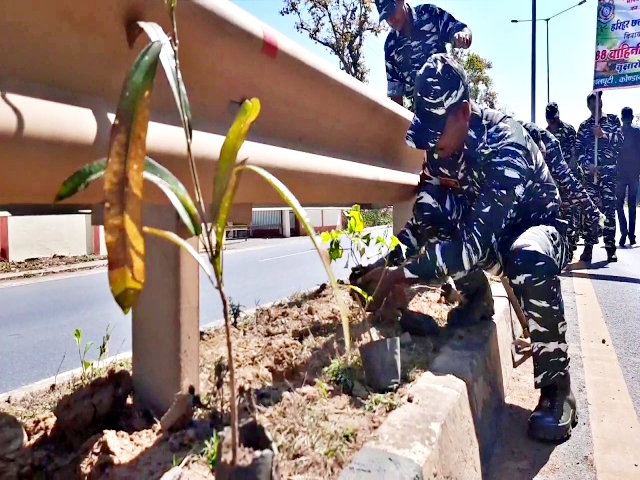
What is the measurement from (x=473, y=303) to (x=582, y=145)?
7522 millimetres

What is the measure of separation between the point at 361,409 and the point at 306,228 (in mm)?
900

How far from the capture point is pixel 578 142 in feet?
30.4

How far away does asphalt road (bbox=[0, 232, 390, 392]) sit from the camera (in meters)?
3.11

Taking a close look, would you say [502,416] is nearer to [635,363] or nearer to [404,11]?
[635,363]

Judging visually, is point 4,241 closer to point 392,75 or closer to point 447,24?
point 392,75

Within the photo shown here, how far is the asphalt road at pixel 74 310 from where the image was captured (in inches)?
122

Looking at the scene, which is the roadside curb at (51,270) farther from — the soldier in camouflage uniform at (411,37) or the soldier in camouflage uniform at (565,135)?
the soldier in camouflage uniform at (565,135)

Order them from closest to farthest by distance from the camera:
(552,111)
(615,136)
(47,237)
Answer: (552,111), (615,136), (47,237)

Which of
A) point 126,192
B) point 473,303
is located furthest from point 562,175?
point 126,192

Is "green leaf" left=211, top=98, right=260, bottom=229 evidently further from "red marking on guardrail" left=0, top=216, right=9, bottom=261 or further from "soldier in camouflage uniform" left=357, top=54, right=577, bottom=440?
"red marking on guardrail" left=0, top=216, right=9, bottom=261

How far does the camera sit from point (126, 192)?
0.72 metres

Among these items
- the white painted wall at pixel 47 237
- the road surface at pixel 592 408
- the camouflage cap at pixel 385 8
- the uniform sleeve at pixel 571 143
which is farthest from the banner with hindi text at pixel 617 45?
the white painted wall at pixel 47 237

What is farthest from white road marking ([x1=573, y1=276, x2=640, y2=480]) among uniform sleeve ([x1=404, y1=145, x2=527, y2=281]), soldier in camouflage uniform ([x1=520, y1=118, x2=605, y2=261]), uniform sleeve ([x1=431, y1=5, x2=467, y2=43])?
uniform sleeve ([x1=431, y1=5, x2=467, y2=43])

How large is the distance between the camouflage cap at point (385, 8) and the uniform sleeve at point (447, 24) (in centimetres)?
33
